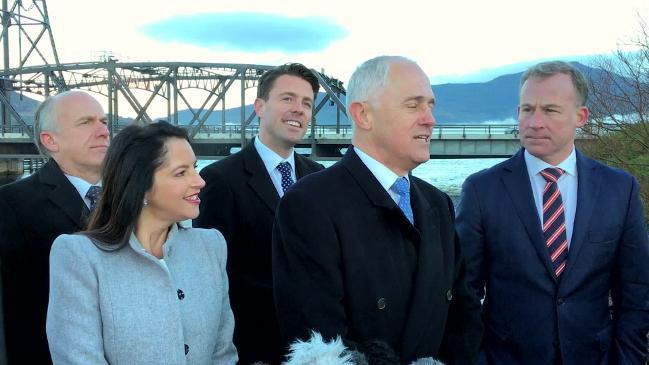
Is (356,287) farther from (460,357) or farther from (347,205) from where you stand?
(460,357)

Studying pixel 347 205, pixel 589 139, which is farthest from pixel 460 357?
pixel 589 139

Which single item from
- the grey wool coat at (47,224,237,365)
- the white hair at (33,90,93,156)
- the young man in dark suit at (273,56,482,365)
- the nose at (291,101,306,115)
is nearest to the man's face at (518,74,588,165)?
the young man in dark suit at (273,56,482,365)

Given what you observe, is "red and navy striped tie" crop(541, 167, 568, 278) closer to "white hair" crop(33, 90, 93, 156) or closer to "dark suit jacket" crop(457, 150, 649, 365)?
"dark suit jacket" crop(457, 150, 649, 365)

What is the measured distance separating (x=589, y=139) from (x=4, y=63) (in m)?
47.6

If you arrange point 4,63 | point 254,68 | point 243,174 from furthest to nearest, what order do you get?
point 4,63, point 254,68, point 243,174

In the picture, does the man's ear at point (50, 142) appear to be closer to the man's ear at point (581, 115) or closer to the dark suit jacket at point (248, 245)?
the dark suit jacket at point (248, 245)

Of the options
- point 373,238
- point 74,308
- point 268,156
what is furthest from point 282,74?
point 74,308

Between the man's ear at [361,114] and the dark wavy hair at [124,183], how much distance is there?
75 cm

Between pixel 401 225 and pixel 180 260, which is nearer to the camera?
pixel 401 225

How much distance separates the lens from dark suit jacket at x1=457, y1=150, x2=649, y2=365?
9.30 feet

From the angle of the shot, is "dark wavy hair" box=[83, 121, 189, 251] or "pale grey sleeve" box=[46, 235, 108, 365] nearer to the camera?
"pale grey sleeve" box=[46, 235, 108, 365]

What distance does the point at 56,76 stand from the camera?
48.0m

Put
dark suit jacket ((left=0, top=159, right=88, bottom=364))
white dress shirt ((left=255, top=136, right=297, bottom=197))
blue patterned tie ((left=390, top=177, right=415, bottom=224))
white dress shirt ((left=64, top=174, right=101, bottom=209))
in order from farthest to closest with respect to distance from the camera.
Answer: white dress shirt ((left=255, top=136, right=297, bottom=197))
white dress shirt ((left=64, top=174, right=101, bottom=209))
dark suit jacket ((left=0, top=159, right=88, bottom=364))
blue patterned tie ((left=390, top=177, right=415, bottom=224))

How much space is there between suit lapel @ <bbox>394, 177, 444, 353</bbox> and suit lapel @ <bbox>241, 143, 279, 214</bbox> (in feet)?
4.05
